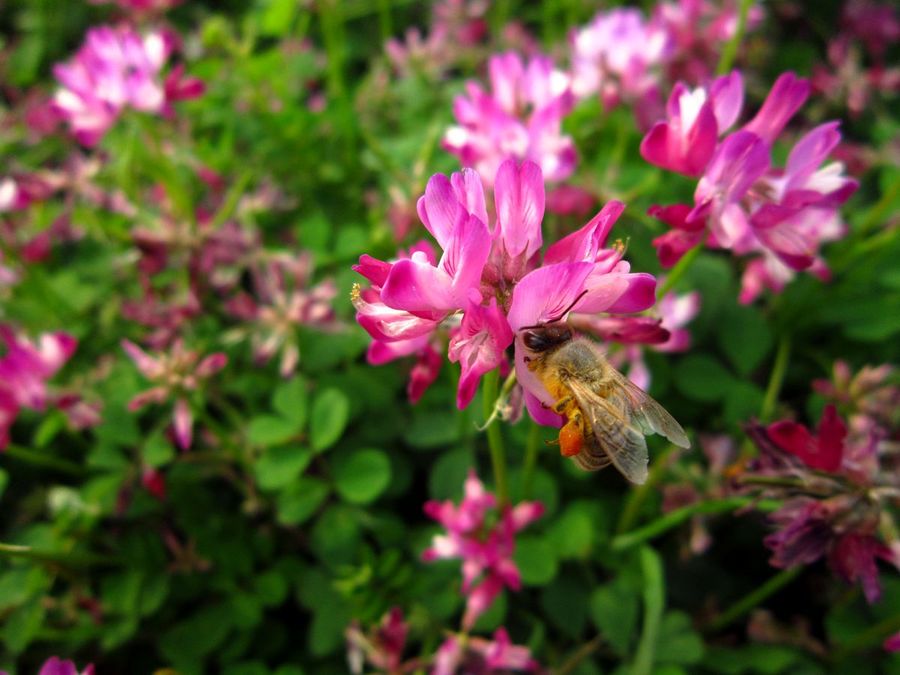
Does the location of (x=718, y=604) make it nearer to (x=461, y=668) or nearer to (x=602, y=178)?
(x=461, y=668)

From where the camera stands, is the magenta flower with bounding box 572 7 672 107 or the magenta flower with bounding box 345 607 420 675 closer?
the magenta flower with bounding box 345 607 420 675

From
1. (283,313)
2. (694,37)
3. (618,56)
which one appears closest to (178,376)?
(283,313)

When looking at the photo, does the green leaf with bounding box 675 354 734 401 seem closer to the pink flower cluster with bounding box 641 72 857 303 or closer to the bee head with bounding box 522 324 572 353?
the pink flower cluster with bounding box 641 72 857 303

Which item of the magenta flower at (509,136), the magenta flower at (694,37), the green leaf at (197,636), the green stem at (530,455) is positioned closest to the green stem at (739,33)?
the magenta flower at (694,37)

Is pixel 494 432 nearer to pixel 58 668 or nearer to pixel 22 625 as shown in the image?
pixel 58 668

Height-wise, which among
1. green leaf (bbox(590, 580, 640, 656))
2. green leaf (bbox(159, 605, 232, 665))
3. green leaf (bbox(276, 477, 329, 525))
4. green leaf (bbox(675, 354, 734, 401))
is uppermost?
green leaf (bbox(276, 477, 329, 525))

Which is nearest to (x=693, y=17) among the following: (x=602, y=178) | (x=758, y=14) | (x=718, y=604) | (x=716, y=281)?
(x=758, y=14)

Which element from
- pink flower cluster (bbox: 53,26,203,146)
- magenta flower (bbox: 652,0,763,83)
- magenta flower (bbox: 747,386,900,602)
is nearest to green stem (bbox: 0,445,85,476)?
pink flower cluster (bbox: 53,26,203,146)
